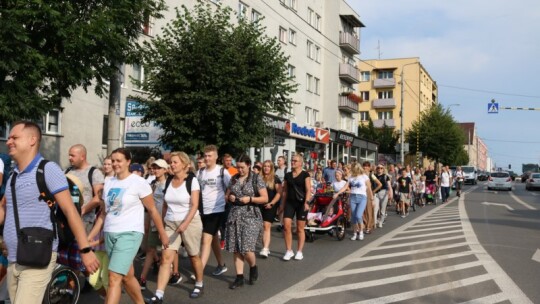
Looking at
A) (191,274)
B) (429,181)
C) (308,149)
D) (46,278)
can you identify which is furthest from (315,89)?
(46,278)

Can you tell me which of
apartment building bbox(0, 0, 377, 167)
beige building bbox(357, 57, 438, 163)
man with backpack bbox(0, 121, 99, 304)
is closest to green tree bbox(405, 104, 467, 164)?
apartment building bbox(0, 0, 377, 167)

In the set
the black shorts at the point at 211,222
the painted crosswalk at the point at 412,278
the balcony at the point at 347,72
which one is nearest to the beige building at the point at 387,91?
the balcony at the point at 347,72

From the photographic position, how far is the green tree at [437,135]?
56125 millimetres

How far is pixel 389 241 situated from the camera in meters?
11.1

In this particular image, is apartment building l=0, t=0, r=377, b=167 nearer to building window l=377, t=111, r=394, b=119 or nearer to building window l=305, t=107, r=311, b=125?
building window l=305, t=107, r=311, b=125

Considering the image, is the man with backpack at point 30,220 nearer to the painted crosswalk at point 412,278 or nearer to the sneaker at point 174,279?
the painted crosswalk at point 412,278

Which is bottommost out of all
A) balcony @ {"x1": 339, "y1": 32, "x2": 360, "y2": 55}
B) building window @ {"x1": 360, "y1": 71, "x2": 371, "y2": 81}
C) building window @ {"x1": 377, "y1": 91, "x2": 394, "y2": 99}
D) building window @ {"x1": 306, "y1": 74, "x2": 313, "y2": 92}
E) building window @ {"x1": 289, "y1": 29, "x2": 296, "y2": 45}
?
building window @ {"x1": 306, "y1": 74, "x2": 313, "y2": 92}

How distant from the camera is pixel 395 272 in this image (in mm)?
7656

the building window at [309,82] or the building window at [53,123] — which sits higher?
the building window at [309,82]

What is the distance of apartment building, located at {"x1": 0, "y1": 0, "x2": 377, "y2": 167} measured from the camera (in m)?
19.5

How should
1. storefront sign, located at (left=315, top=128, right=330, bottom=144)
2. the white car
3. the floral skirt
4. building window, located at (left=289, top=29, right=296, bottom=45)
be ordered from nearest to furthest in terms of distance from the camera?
the floral skirt < building window, located at (left=289, top=29, right=296, bottom=45) < storefront sign, located at (left=315, top=128, right=330, bottom=144) < the white car

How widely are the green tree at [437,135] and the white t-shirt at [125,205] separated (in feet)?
174

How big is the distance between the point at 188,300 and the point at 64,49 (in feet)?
17.3

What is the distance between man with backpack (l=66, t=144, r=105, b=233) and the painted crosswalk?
7.61 ft
